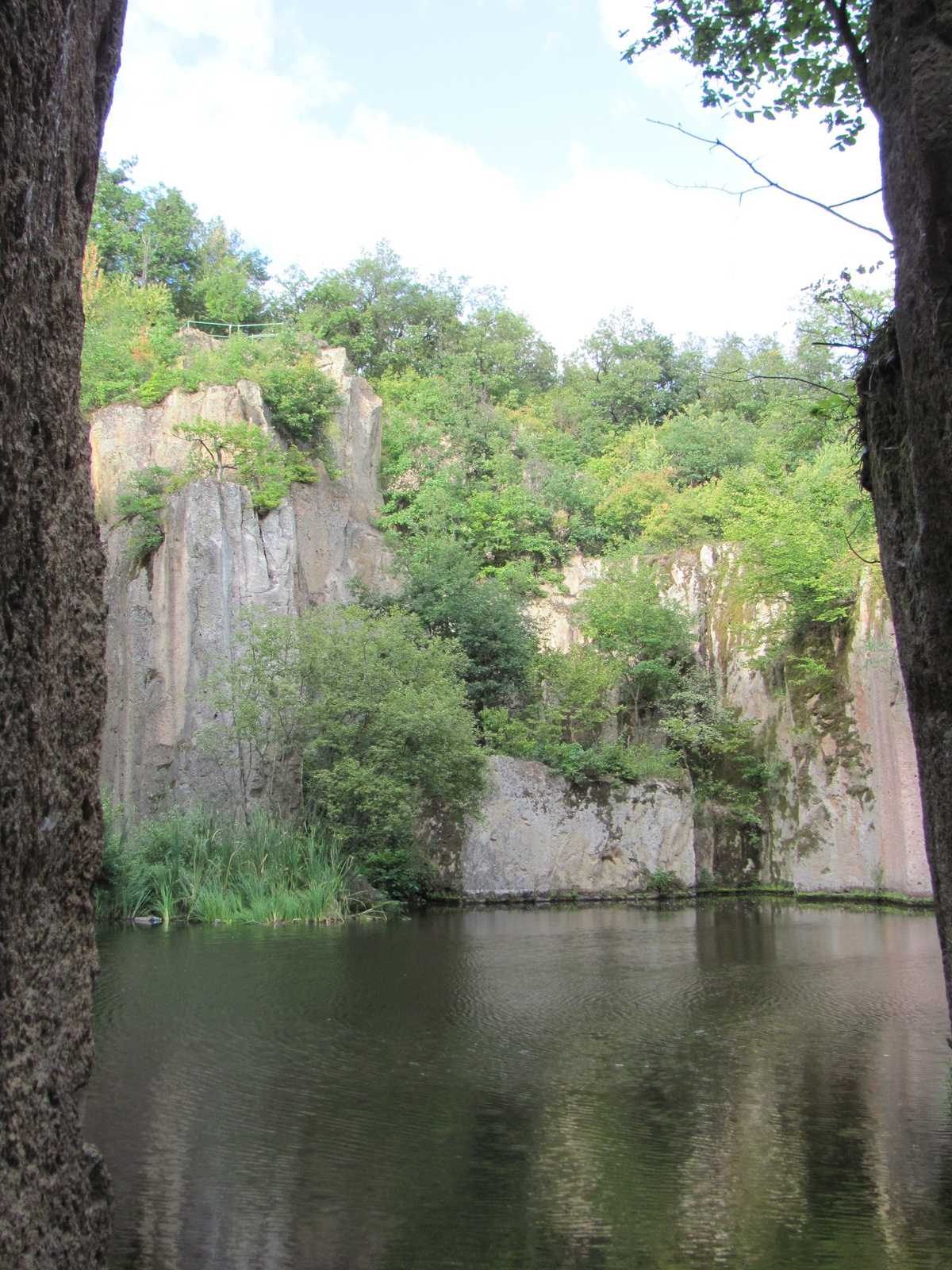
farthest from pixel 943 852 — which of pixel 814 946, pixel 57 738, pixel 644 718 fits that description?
pixel 644 718

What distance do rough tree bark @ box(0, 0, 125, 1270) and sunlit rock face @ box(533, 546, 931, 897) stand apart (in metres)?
20.8

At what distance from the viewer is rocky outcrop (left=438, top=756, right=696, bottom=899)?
2319 cm

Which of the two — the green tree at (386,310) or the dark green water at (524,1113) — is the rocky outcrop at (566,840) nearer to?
the dark green water at (524,1113)

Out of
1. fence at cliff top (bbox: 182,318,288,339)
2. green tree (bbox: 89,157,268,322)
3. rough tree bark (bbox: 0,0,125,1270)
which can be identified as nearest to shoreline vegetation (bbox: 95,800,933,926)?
rough tree bark (bbox: 0,0,125,1270)

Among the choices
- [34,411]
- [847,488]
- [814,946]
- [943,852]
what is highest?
[847,488]

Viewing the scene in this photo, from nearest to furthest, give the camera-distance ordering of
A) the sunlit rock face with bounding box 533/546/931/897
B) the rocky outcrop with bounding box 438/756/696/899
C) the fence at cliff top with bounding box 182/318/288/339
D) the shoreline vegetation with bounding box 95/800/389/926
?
1. the shoreline vegetation with bounding box 95/800/389/926
2. the sunlit rock face with bounding box 533/546/931/897
3. the rocky outcrop with bounding box 438/756/696/899
4. the fence at cliff top with bounding box 182/318/288/339

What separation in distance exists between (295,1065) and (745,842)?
20263 mm

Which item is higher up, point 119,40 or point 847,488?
point 847,488

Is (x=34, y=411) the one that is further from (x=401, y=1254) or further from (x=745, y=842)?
Result: (x=745, y=842)

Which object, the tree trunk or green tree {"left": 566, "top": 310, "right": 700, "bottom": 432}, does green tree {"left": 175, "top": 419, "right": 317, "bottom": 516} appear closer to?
green tree {"left": 566, "top": 310, "right": 700, "bottom": 432}

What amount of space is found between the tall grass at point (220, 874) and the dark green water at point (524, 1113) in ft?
18.4

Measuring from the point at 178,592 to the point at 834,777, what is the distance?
16206 millimetres

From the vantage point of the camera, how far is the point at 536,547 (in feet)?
109

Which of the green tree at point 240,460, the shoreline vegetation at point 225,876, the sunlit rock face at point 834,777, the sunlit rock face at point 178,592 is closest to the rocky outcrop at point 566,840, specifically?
the sunlit rock face at point 834,777
